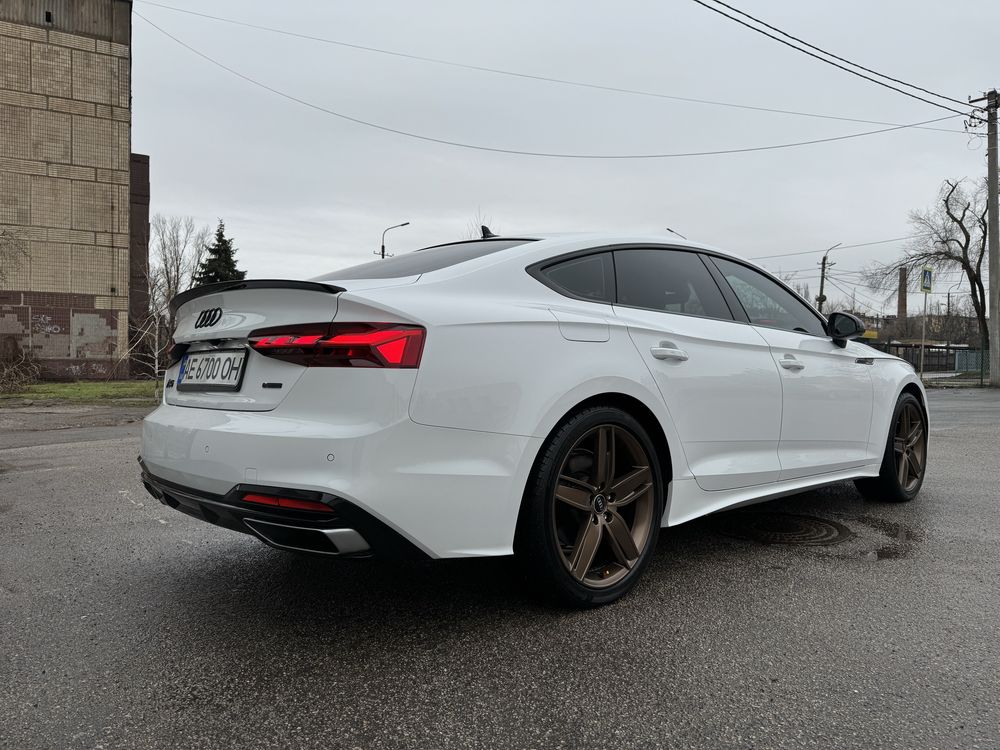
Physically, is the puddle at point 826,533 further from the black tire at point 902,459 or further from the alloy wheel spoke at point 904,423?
the alloy wheel spoke at point 904,423

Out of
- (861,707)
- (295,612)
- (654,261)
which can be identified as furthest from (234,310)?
(861,707)

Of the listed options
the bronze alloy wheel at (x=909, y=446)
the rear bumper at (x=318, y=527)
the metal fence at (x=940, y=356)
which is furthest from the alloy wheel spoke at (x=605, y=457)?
the metal fence at (x=940, y=356)

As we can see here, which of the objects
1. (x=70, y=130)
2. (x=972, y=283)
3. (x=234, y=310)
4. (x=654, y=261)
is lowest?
(x=234, y=310)

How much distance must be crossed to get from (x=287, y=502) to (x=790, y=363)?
2750 mm

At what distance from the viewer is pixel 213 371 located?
293 centimetres

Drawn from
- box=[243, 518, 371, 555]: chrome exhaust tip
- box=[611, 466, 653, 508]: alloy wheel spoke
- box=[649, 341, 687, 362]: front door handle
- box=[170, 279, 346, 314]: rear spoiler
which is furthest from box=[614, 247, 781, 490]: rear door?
box=[243, 518, 371, 555]: chrome exhaust tip

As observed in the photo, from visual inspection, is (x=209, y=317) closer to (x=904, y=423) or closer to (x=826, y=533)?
(x=826, y=533)

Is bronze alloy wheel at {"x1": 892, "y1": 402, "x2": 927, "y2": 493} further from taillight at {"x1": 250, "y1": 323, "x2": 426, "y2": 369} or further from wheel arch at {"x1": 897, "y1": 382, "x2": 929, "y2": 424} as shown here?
taillight at {"x1": 250, "y1": 323, "x2": 426, "y2": 369}

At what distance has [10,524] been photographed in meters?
4.42

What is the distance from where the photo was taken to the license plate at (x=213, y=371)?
280cm

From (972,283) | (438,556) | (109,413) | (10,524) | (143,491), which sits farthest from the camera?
(972,283)

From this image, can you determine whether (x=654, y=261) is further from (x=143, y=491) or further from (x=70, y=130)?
(x=70, y=130)

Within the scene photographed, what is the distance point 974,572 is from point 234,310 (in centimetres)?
347

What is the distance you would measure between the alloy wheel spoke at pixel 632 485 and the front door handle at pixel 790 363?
123 cm
